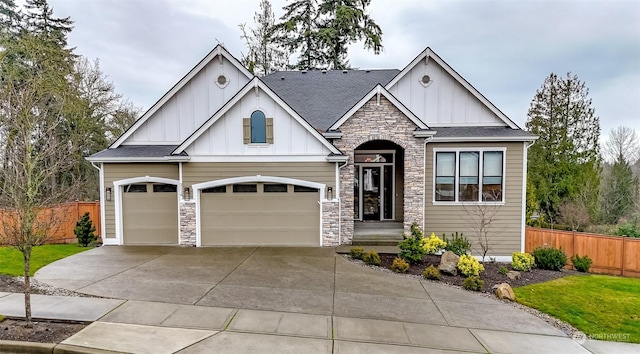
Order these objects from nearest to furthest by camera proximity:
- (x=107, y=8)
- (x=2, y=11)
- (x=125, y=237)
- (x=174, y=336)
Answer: (x=174, y=336) < (x=125, y=237) < (x=107, y=8) < (x=2, y=11)

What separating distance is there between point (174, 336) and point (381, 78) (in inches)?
525

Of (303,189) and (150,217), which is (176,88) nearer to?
(150,217)

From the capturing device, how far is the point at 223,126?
35.0ft

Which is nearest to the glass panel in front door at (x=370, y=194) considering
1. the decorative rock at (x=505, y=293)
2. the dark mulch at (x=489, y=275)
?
the dark mulch at (x=489, y=275)

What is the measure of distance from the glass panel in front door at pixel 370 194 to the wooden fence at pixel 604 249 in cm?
782

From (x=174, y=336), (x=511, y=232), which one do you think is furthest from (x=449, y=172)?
(x=174, y=336)

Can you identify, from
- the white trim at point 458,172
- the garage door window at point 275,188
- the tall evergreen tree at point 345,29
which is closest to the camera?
the garage door window at point 275,188

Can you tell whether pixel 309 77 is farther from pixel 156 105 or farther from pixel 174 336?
pixel 174 336

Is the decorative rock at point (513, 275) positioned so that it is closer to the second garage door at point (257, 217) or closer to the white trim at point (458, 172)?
the white trim at point (458, 172)

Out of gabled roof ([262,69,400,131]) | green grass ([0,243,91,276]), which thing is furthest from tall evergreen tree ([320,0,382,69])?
green grass ([0,243,91,276])

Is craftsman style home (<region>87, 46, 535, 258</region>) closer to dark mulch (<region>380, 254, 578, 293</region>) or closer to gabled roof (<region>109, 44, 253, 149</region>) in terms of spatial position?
gabled roof (<region>109, 44, 253, 149</region>)

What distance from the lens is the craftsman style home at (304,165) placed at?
10797 mm

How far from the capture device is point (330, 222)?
10945 mm

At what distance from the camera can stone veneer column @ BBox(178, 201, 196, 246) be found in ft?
35.7
